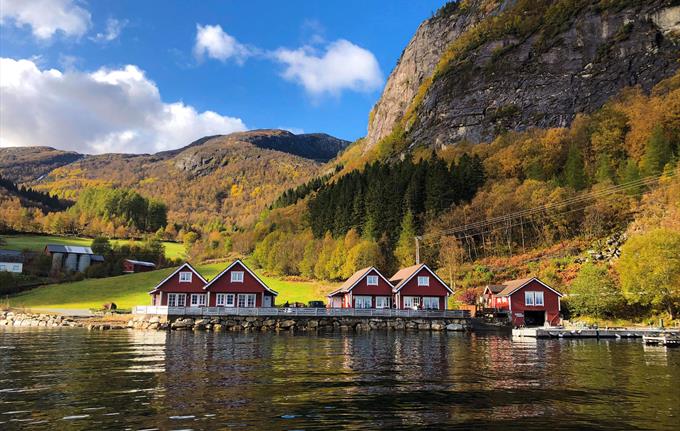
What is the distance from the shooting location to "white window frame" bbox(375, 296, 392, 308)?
7375 centimetres

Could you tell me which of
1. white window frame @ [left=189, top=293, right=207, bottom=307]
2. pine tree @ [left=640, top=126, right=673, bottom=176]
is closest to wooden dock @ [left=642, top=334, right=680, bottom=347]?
pine tree @ [left=640, top=126, right=673, bottom=176]

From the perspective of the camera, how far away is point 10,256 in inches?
4754

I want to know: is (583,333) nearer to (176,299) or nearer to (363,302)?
(363,302)

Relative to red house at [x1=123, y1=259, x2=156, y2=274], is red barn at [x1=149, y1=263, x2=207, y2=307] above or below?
below

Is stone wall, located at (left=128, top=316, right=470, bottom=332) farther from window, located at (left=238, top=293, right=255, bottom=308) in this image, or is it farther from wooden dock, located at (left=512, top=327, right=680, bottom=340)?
wooden dock, located at (left=512, top=327, right=680, bottom=340)

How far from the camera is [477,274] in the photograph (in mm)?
84562

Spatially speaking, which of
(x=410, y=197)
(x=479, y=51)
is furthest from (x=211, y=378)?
(x=479, y=51)

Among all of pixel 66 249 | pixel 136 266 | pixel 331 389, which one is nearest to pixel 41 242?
pixel 66 249

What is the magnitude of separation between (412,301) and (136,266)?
83.9 metres

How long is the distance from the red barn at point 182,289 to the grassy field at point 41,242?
84.7 meters

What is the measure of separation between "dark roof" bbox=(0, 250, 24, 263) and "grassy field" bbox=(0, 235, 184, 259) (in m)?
9.22

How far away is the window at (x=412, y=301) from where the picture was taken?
71.9 m

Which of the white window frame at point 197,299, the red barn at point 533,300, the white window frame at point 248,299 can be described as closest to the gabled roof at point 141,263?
the white window frame at point 197,299

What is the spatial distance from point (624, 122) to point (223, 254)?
102 metres
